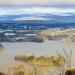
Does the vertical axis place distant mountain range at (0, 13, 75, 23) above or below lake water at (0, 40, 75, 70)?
above

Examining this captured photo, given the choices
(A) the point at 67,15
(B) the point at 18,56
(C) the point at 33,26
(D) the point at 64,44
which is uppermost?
(A) the point at 67,15

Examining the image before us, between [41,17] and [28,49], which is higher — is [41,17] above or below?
above

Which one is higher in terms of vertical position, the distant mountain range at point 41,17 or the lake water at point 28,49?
the distant mountain range at point 41,17

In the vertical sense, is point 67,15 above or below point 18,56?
above

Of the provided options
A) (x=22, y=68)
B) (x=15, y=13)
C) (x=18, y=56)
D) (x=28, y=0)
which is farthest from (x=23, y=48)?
(x=28, y=0)

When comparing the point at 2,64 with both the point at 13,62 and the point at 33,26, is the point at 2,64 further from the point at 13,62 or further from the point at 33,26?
the point at 33,26

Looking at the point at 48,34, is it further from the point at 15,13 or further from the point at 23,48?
the point at 15,13

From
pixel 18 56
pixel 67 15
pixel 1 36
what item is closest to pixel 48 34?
pixel 67 15
